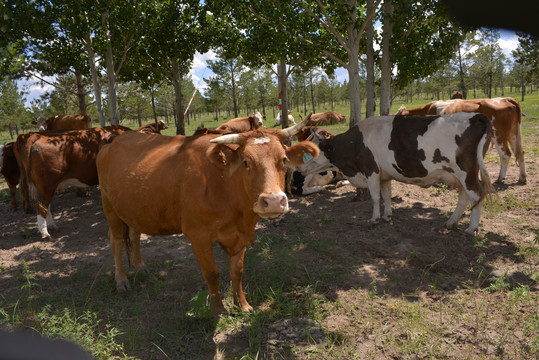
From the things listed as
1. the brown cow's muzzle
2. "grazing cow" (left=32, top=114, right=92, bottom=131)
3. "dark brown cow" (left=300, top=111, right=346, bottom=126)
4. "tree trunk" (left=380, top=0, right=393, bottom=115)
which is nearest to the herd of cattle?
the brown cow's muzzle

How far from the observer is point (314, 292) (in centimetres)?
426

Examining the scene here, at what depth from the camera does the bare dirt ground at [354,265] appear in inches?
133

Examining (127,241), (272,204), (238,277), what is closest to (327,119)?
(127,241)

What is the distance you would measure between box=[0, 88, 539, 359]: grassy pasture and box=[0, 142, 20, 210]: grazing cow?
85.6 inches

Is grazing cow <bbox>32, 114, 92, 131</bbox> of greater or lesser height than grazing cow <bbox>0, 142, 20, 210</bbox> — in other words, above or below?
above

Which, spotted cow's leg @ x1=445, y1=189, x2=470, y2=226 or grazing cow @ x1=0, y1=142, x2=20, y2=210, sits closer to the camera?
spotted cow's leg @ x1=445, y1=189, x2=470, y2=226

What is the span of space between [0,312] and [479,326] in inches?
198

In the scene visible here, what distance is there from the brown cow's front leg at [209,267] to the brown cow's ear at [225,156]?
0.87 m

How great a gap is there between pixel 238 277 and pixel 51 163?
16.6ft

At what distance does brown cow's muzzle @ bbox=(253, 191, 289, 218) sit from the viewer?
310 cm

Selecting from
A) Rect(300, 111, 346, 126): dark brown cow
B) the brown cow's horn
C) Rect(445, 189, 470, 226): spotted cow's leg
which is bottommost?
Rect(445, 189, 470, 226): spotted cow's leg

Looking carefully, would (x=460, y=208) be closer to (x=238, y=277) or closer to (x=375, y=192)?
(x=375, y=192)

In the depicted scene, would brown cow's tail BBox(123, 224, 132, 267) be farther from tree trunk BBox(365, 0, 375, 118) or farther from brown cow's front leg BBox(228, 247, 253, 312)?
tree trunk BBox(365, 0, 375, 118)

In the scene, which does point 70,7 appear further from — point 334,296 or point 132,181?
point 334,296
